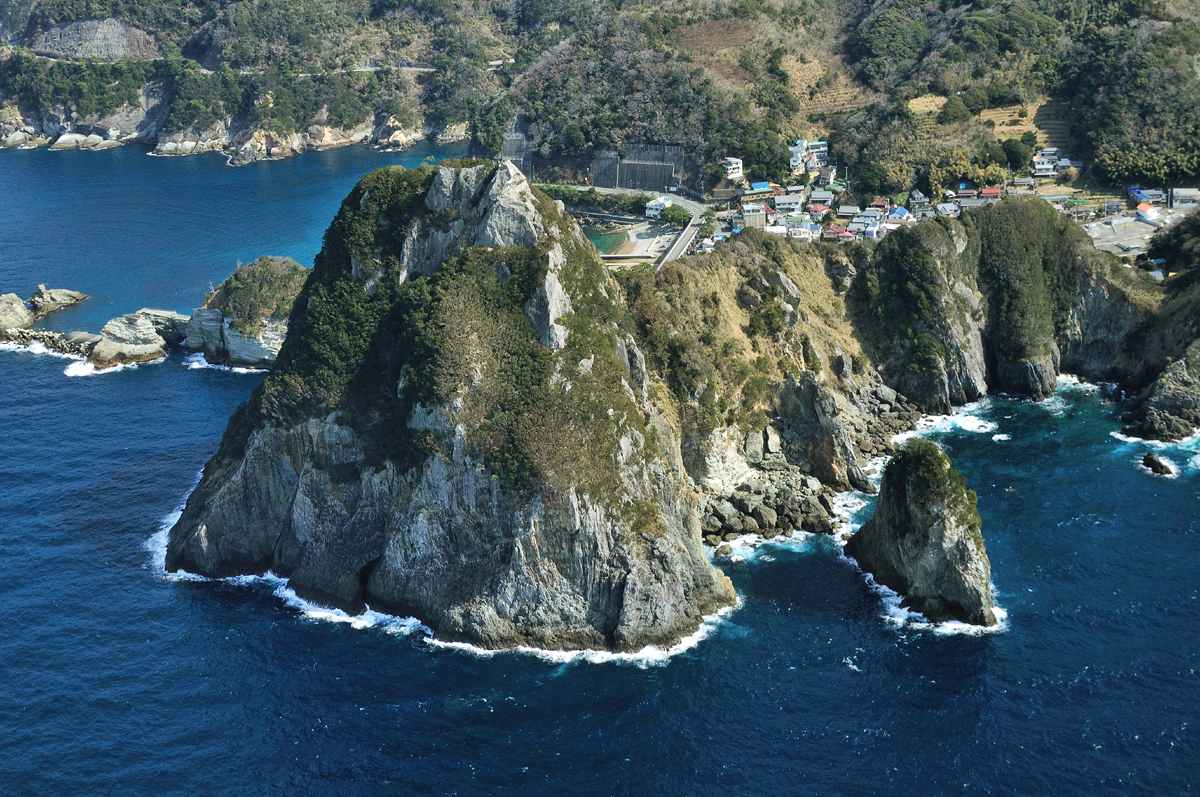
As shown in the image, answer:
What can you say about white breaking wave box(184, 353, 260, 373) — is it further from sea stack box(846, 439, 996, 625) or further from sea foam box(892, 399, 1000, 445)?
sea stack box(846, 439, 996, 625)

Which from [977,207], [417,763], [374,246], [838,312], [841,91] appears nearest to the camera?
[417,763]

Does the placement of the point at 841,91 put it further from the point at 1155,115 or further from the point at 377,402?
the point at 377,402

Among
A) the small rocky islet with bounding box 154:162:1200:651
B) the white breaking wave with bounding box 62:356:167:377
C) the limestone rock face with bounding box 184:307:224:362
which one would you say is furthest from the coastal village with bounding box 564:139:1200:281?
the white breaking wave with bounding box 62:356:167:377

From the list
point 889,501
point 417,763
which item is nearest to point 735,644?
point 889,501

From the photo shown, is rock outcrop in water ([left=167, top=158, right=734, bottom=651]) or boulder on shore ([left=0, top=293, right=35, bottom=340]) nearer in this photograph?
rock outcrop in water ([left=167, top=158, right=734, bottom=651])

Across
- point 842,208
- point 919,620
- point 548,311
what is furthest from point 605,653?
point 842,208

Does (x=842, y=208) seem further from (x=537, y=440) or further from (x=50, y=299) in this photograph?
(x=50, y=299)
